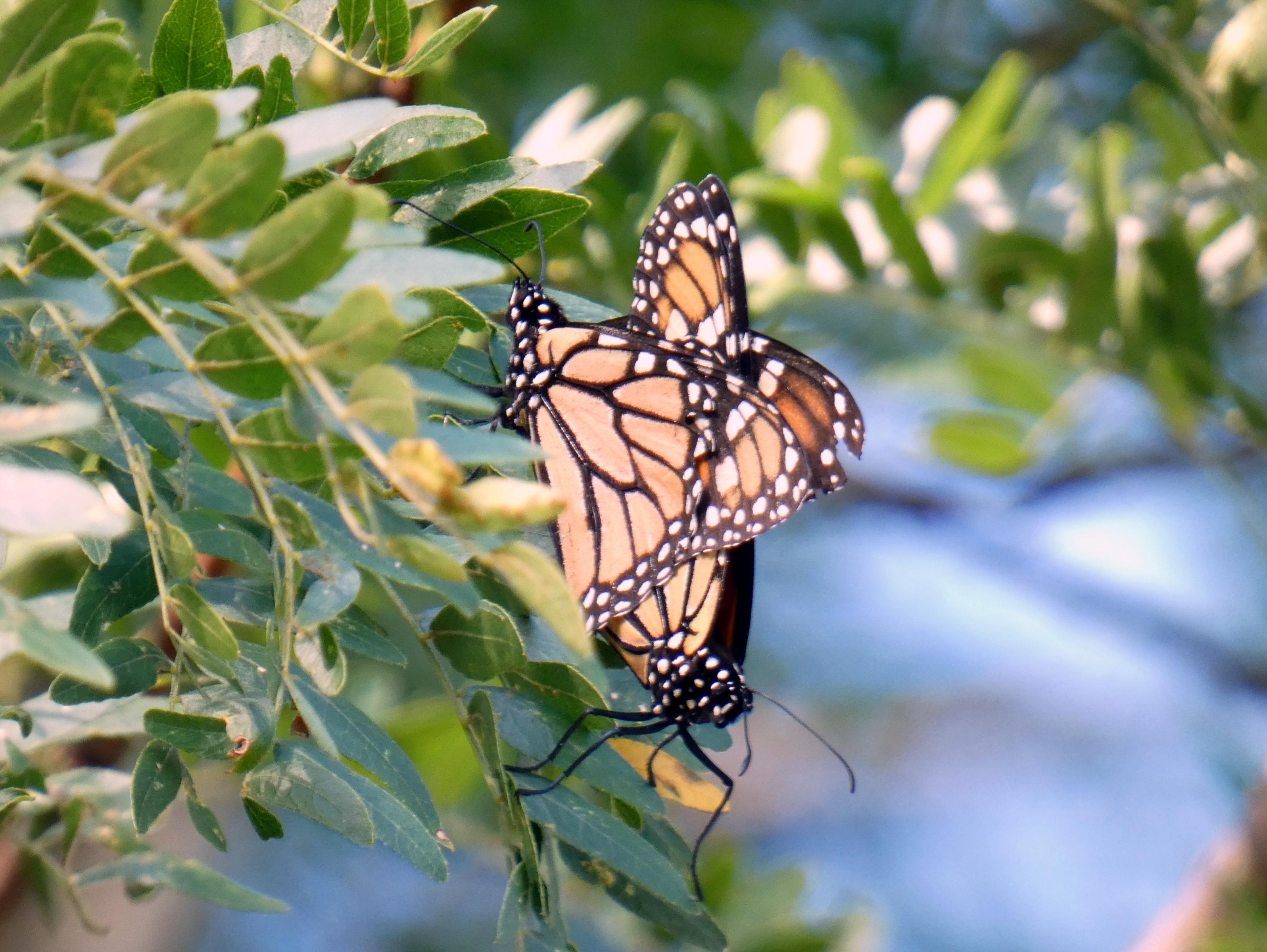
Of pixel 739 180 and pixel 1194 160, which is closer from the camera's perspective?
pixel 739 180

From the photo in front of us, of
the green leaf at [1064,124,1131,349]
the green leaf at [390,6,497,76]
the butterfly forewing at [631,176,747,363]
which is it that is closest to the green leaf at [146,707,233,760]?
the green leaf at [390,6,497,76]

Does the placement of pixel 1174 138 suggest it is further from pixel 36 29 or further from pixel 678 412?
pixel 36 29

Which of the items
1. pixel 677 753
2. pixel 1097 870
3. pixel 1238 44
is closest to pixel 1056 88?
pixel 1238 44

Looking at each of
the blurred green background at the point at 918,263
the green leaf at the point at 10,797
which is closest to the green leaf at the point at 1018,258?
the blurred green background at the point at 918,263

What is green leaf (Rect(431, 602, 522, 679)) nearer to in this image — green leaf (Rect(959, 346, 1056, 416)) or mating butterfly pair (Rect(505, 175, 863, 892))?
mating butterfly pair (Rect(505, 175, 863, 892))

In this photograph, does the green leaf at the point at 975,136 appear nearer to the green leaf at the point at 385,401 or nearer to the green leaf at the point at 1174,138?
the green leaf at the point at 1174,138

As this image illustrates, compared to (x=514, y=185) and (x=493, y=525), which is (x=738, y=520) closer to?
(x=514, y=185)
